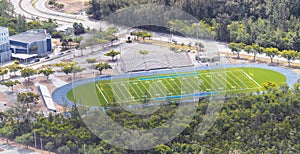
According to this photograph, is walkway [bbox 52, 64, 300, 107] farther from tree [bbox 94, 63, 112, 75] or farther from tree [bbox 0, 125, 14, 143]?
tree [bbox 0, 125, 14, 143]

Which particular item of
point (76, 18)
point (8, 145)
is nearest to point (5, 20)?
point (76, 18)

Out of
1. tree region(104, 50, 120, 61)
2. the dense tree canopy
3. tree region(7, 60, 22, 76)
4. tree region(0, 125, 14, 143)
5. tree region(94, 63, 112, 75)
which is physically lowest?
tree region(0, 125, 14, 143)

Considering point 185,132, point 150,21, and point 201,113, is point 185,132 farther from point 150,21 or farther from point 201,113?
point 150,21

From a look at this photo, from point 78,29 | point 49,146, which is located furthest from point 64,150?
point 78,29

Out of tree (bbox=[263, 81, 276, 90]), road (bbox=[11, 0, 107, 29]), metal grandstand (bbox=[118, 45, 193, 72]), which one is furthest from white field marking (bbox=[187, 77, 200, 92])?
road (bbox=[11, 0, 107, 29])

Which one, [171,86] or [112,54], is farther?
[112,54]

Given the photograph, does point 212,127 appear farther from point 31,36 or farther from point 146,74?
point 31,36
